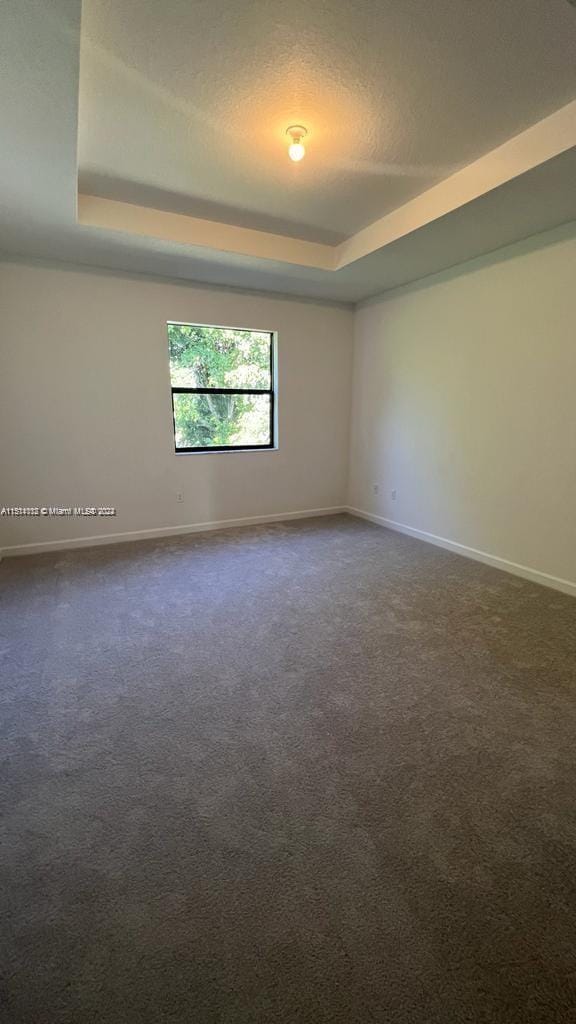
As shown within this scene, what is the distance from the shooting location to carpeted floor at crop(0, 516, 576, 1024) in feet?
3.36

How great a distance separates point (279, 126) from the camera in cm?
219

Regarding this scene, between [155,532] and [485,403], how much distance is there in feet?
11.3

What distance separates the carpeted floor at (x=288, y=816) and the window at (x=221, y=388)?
2322 millimetres

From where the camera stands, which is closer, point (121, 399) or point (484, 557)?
point (484, 557)

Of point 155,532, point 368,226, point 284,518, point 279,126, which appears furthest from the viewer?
point 284,518

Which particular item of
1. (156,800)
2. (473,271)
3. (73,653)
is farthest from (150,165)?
(156,800)

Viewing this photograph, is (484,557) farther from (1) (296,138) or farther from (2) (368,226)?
(1) (296,138)

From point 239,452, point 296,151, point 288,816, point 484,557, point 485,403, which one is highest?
point 296,151

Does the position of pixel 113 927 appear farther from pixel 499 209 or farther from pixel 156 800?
pixel 499 209

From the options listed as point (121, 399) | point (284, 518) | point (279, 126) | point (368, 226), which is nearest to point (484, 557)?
point (284, 518)

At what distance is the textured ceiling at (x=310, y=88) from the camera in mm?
1603

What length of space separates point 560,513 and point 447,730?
2199 millimetres

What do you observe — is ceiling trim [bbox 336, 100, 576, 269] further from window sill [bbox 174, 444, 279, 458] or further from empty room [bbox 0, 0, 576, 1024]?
window sill [bbox 174, 444, 279, 458]

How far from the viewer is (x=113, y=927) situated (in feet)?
3.71
